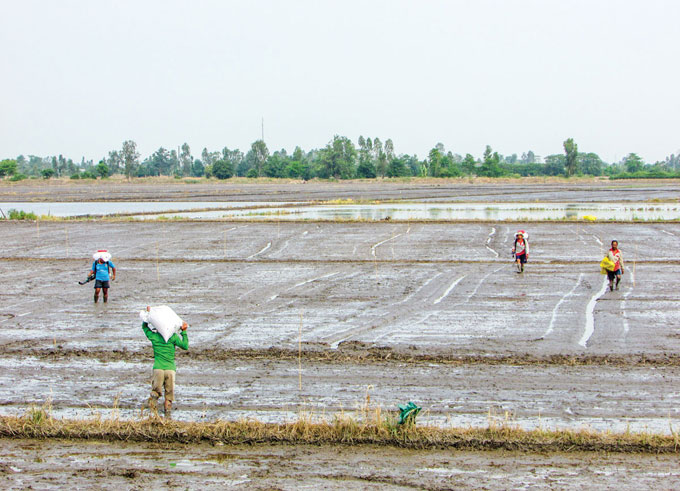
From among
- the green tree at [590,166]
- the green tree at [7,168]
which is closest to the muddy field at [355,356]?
the green tree at [7,168]

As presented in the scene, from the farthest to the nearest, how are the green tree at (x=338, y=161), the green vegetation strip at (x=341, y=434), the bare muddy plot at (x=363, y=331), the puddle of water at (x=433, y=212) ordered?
the green tree at (x=338, y=161) < the puddle of water at (x=433, y=212) < the bare muddy plot at (x=363, y=331) < the green vegetation strip at (x=341, y=434)

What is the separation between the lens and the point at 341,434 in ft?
29.6

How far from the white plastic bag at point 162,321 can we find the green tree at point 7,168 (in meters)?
158

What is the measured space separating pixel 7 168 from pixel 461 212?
128389mm

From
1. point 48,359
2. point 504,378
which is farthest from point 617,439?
point 48,359

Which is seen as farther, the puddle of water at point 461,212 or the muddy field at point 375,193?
the muddy field at point 375,193

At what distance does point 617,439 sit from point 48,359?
9327 mm

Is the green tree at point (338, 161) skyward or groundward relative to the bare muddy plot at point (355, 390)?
skyward

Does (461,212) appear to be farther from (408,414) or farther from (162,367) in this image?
(408,414)

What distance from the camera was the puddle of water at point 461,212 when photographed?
150 ft

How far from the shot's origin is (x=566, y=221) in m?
40.9

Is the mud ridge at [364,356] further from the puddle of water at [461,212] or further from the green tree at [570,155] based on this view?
the green tree at [570,155]

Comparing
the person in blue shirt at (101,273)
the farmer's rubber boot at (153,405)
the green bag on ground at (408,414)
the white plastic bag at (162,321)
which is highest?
the white plastic bag at (162,321)

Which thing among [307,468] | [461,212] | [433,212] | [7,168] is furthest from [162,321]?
A: [7,168]
